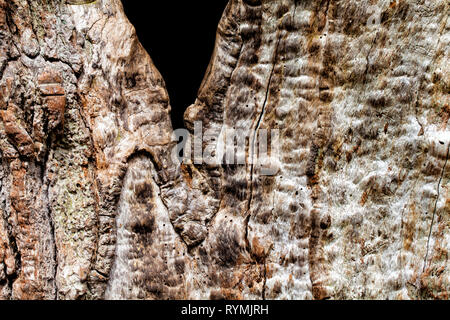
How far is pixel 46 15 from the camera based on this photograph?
1762mm

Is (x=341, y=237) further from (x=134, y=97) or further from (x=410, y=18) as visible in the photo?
(x=134, y=97)

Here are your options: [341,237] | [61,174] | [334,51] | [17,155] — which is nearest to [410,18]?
[334,51]

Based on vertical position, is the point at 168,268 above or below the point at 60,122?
below

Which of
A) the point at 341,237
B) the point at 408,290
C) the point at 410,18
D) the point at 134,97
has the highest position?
the point at 410,18

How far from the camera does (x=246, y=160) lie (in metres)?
1.80

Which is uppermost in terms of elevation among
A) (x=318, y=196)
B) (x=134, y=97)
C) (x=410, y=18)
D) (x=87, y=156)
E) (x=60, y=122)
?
(x=410, y=18)

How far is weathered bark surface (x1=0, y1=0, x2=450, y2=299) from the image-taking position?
1.73 m

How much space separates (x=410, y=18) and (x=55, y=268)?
1.90m

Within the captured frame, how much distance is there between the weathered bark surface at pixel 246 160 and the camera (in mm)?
1728

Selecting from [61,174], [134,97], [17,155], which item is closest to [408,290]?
[134,97]

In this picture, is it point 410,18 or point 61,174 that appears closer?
point 410,18

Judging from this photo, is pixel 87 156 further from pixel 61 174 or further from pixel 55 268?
pixel 55 268

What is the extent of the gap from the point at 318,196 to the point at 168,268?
75 centimetres

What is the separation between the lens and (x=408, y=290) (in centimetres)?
180
